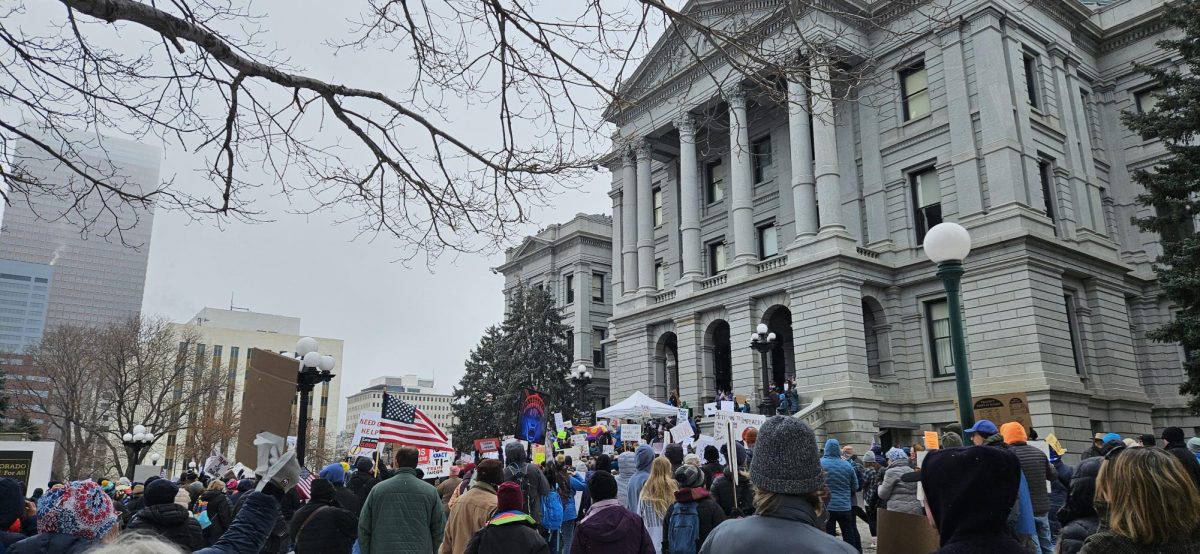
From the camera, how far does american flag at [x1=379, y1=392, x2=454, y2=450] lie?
14422 millimetres

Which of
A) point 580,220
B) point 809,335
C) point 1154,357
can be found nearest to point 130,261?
point 580,220

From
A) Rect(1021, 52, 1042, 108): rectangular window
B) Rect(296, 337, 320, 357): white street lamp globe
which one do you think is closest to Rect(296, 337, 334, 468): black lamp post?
Rect(296, 337, 320, 357): white street lamp globe

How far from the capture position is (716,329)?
3672 centimetres

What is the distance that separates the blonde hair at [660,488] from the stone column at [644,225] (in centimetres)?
3042

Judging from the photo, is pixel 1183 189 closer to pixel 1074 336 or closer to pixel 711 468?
pixel 1074 336

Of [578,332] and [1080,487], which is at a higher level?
[578,332]

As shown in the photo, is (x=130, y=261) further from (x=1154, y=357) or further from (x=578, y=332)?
(x=1154, y=357)

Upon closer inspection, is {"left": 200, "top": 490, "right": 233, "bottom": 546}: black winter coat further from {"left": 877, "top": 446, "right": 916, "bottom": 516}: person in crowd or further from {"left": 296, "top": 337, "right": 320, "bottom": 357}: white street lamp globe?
{"left": 877, "top": 446, "right": 916, "bottom": 516}: person in crowd

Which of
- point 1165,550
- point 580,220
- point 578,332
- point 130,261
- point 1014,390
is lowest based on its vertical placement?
point 1165,550

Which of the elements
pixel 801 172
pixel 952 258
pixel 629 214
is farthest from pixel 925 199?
pixel 952 258

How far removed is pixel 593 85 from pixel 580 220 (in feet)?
160

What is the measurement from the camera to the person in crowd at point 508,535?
19.1 feet

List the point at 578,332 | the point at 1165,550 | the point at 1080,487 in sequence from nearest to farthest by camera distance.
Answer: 1. the point at 1165,550
2. the point at 1080,487
3. the point at 578,332

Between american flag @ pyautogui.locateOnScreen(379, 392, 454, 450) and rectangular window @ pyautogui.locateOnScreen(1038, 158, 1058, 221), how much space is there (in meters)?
26.1
